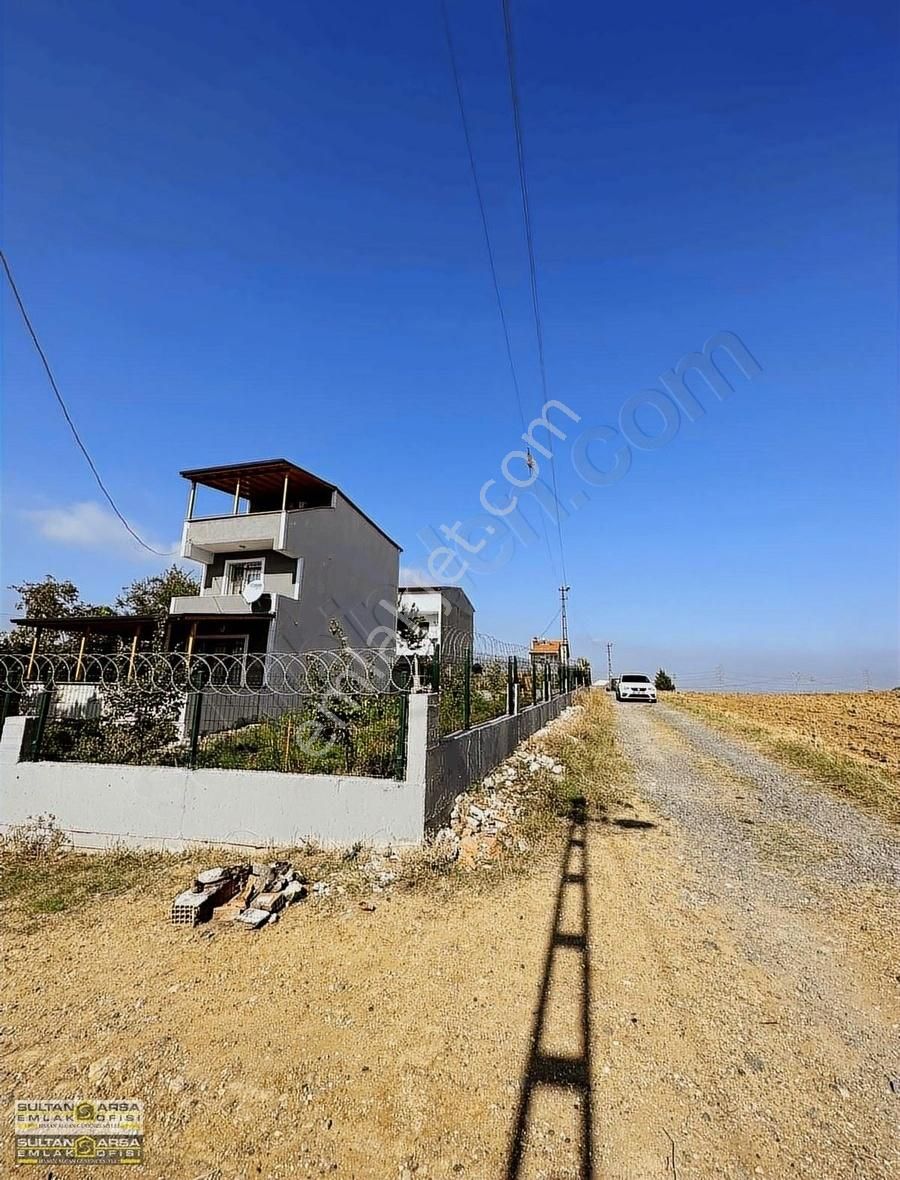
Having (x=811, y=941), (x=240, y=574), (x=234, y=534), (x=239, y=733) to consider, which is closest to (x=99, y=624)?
(x=240, y=574)

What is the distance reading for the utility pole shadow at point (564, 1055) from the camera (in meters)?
2.37

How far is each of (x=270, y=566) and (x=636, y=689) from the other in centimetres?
2539

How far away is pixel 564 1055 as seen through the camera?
2922 millimetres

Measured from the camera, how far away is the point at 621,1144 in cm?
236

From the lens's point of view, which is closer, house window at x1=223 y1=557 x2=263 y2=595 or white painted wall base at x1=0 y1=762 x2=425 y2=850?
white painted wall base at x1=0 y1=762 x2=425 y2=850

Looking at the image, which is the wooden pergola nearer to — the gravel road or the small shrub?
the small shrub

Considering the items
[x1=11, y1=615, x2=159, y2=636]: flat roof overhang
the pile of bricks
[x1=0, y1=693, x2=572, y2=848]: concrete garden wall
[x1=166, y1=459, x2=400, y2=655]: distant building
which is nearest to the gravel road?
the pile of bricks

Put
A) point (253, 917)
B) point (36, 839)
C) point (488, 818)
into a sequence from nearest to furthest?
point (253, 917), point (36, 839), point (488, 818)

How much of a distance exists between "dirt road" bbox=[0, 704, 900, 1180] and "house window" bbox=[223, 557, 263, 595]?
15347mm

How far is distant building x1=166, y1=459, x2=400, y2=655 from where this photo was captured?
17781mm

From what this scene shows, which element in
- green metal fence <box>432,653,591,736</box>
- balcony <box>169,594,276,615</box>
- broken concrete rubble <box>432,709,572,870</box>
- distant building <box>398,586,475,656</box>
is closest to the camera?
broken concrete rubble <box>432,709,572,870</box>

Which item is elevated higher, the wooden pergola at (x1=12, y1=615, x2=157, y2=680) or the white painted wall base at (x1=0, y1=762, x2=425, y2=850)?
the wooden pergola at (x1=12, y1=615, x2=157, y2=680)

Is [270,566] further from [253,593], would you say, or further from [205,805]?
[205,805]

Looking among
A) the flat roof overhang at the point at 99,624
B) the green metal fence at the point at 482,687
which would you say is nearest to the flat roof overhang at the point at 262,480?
the flat roof overhang at the point at 99,624
